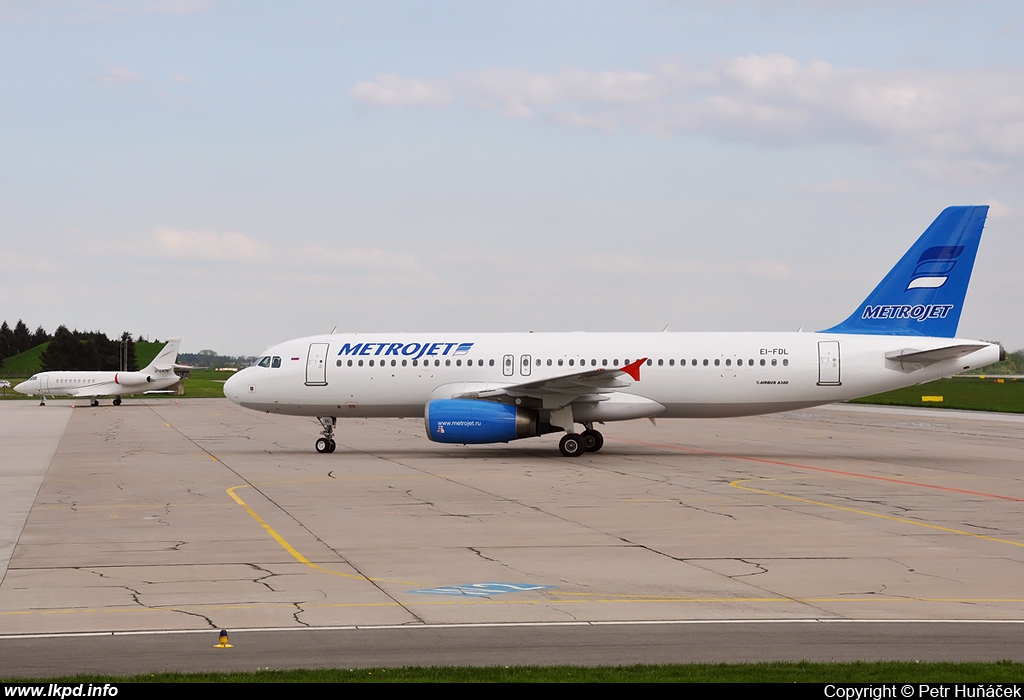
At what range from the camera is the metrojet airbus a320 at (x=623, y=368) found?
29.4m

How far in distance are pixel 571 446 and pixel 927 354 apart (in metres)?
10.3

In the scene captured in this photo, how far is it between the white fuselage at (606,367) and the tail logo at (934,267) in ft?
5.55

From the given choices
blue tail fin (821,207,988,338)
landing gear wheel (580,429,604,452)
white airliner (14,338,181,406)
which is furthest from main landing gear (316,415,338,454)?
A: white airliner (14,338,181,406)

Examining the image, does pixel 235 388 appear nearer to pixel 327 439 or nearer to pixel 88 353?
pixel 327 439

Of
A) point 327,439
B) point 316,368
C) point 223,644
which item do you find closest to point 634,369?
point 316,368

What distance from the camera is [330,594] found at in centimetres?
1182

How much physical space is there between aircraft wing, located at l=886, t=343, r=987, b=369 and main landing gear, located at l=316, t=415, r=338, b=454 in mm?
16619

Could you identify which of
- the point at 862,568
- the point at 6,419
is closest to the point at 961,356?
the point at 862,568

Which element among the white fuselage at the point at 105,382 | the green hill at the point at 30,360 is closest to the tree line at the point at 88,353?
the green hill at the point at 30,360

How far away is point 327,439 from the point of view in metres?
32.1

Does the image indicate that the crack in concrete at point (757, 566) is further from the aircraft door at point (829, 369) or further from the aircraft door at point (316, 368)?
the aircraft door at point (316, 368)

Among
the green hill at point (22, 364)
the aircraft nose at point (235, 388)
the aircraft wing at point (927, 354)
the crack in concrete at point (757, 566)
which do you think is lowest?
the crack in concrete at point (757, 566)

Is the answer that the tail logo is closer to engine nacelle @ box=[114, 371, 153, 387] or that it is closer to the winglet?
the winglet
